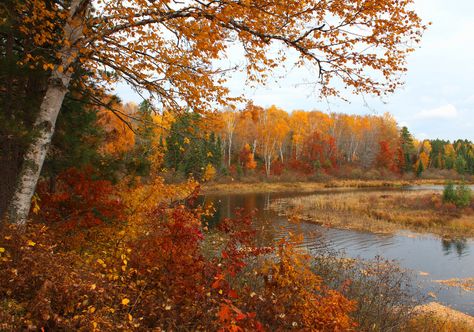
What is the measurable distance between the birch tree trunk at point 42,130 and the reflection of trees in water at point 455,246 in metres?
17.6

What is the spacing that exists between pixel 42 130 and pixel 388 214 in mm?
24503

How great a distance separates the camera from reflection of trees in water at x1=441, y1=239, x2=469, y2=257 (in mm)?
17062

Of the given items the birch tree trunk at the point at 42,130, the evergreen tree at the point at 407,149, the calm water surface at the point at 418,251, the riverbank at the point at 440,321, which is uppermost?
the evergreen tree at the point at 407,149

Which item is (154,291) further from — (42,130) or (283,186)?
(283,186)

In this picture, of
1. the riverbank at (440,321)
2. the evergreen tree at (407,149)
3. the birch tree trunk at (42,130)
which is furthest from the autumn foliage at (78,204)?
the evergreen tree at (407,149)

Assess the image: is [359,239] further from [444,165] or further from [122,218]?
[444,165]

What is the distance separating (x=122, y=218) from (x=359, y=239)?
14.8m

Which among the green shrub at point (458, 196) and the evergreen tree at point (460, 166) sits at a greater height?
the evergreen tree at point (460, 166)

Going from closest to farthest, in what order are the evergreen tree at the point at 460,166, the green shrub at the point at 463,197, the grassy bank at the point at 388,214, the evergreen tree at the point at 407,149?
the grassy bank at the point at 388,214 < the green shrub at the point at 463,197 < the evergreen tree at the point at 407,149 < the evergreen tree at the point at 460,166

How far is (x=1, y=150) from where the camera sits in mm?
6242

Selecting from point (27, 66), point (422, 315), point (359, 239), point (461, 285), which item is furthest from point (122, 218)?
point (359, 239)

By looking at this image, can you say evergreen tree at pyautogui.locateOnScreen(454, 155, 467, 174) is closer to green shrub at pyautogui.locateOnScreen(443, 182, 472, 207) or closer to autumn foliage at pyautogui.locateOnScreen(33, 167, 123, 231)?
green shrub at pyautogui.locateOnScreen(443, 182, 472, 207)

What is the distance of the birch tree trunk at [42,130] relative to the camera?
470cm

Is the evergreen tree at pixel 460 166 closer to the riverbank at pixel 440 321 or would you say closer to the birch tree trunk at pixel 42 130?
the riverbank at pixel 440 321
